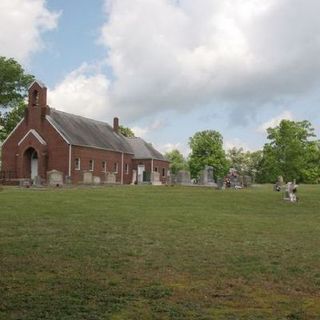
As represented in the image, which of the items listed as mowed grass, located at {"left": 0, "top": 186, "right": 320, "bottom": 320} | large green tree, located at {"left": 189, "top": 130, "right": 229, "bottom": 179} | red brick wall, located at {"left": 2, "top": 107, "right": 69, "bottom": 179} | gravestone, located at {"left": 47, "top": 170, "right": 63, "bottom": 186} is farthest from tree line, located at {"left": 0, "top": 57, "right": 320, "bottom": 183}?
mowed grass, located at {"left": 0, "top": 186, "right": 320, "bottom": 320}

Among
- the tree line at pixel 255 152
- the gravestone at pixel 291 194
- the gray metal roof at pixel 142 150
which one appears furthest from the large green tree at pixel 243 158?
the gravestone at pixel 291 194

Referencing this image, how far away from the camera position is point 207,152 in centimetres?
11131

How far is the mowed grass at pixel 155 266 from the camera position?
27.1 feet

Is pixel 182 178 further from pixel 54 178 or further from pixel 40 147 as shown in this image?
pixel 40 147

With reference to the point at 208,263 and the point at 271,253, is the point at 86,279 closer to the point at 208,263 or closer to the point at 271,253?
the point at 208,263

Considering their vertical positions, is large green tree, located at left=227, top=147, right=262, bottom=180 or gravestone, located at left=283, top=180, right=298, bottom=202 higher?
large green tree, located at left=227, top=147, right=262, bottom=180

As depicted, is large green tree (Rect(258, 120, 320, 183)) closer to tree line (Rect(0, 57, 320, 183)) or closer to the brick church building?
tree line (Rect(0, 57, 320, 183))

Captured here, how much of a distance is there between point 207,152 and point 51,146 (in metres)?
57.6

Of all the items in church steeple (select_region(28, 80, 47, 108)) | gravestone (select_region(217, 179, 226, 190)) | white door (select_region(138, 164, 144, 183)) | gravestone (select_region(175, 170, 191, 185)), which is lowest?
gravestone (select_region(217, 179, 226, 190))

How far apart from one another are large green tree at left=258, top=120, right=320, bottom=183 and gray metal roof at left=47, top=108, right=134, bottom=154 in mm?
31428

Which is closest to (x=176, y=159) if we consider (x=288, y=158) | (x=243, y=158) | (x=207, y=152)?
(x=243, y=158)

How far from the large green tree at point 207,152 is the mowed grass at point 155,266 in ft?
290

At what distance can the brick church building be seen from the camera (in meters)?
57.0

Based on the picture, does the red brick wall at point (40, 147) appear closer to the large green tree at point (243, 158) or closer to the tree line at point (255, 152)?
the tree line at point (255, 152)
